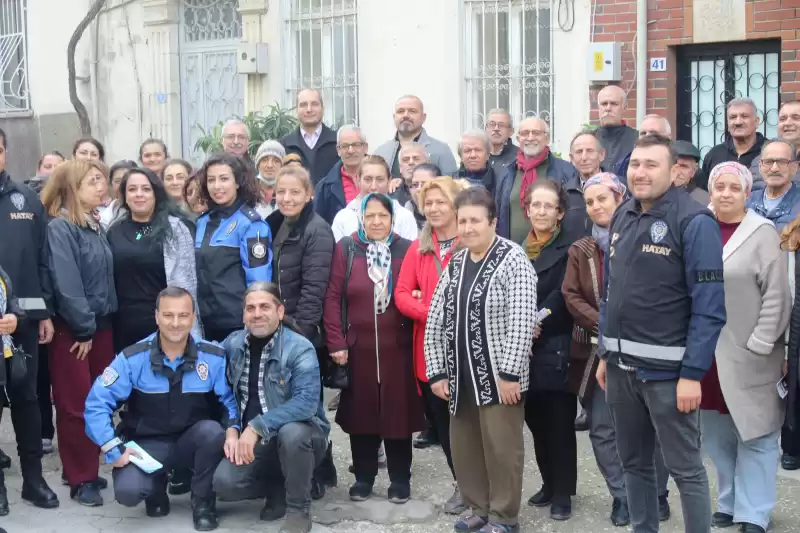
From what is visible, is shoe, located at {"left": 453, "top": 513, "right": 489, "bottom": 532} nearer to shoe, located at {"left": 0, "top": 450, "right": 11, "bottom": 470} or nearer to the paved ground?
the paved ground

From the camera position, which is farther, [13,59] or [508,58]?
[13,59]

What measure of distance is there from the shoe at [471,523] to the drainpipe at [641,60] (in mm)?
4684

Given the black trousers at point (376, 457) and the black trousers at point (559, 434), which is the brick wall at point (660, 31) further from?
the black trousers at point (376, 457)

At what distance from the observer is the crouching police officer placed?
5.66 m

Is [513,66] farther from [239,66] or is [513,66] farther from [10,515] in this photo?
[10,515]

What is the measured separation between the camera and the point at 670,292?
4.53 meters

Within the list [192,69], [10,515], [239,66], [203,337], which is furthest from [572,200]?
[192,69]

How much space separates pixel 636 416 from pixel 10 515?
3.24m

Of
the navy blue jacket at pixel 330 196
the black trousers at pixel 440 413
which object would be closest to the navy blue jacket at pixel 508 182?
the navy blue jacket at pixel 330 196

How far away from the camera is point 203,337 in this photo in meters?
6.31

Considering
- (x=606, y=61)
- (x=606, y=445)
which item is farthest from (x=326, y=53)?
(x=606, y=445)

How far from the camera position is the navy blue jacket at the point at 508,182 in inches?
272

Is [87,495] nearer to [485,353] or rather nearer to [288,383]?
[288,383]

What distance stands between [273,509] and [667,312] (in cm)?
233
